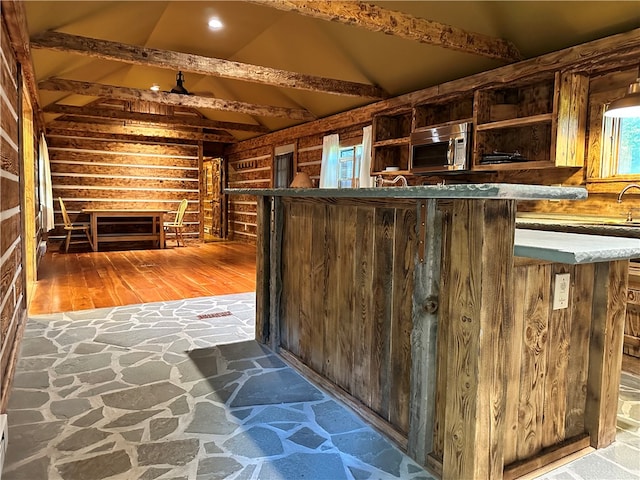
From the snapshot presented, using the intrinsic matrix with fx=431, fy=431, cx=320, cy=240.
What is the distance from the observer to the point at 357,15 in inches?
135

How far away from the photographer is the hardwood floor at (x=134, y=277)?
456 cm

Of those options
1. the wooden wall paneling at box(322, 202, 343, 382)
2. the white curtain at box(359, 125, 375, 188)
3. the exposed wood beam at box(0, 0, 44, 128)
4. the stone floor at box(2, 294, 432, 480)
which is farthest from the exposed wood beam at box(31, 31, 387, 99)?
the wooden wall paneling at box(322, 202, 343, 382)

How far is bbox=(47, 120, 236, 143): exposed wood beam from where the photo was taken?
8.79 metres

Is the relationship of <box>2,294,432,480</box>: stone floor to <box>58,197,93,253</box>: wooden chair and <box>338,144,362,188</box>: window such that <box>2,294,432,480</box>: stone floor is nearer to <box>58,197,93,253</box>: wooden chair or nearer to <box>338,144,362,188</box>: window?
<box>338,144,362,188</box>: window

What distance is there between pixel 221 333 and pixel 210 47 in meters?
5.06

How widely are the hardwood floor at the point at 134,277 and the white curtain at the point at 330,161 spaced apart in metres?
1.87

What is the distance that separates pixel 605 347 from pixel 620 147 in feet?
7.58

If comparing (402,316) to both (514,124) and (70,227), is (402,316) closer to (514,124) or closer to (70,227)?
(514,124)

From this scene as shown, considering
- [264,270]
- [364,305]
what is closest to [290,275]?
[264,270]

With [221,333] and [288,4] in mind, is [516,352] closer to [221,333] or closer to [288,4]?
[221,333]

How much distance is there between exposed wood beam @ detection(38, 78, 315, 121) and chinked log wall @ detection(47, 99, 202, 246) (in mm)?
2626

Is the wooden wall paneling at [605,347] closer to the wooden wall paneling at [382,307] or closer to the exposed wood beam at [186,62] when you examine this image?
the wooden wall paneling at [382,307]

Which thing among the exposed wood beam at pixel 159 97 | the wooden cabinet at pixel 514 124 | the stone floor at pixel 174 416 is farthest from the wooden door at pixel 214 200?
the stone floor at pixel 174 416

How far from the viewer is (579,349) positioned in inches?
75.0
